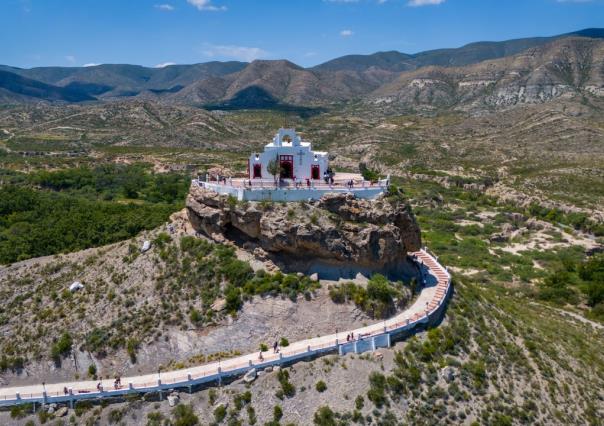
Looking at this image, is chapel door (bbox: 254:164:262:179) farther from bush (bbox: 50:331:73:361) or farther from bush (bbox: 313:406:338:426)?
bush (bbox: 313:406:338:426)

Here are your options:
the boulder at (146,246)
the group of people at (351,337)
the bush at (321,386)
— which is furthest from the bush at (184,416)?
the boulder at (146,246)

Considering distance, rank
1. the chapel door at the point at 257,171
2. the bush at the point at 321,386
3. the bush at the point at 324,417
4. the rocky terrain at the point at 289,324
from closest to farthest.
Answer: the bush at the point at 324,417 → the bush at the point at 321,386 → the rocky terrain at the point at 289,324 → the chapel door at the point at 257,171

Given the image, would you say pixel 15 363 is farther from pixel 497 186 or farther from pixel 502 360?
pixel 497 186

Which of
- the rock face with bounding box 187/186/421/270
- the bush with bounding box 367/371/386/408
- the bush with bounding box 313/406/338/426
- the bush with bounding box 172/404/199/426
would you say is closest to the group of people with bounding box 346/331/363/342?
the bush with bounding box 367/371/386/408

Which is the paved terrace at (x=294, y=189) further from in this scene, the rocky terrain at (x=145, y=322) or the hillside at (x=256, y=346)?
the rocky terrain at (x=145, y=322)

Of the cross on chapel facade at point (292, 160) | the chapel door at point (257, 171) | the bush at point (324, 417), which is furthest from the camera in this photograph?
the chapel door at point (257, 171)
